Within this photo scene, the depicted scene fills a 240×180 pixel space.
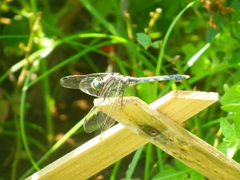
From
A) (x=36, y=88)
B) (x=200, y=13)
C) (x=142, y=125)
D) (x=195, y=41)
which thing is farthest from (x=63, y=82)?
(x=195, y=41)

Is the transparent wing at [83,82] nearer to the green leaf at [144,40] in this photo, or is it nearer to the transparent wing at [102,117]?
the transparent wing at [102,117]

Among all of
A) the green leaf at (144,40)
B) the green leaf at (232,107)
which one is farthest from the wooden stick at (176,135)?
the green leaf at (144,40)

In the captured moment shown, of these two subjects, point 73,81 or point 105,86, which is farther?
point 73,81

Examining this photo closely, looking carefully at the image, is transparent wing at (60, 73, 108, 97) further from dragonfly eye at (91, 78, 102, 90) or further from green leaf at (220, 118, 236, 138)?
green leaf at (220, 118, 236, 138)

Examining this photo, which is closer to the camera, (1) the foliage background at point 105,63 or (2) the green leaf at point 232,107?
(2) the green leaf at point 232,107

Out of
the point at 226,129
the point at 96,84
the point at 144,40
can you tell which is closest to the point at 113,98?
the point at 96,84

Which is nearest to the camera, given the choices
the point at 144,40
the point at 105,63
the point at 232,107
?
the point at 232,107

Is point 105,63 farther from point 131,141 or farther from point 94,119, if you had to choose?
point 131,141
